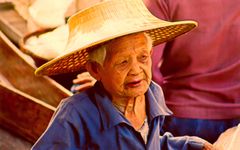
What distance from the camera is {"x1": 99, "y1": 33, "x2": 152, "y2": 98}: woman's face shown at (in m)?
1.23

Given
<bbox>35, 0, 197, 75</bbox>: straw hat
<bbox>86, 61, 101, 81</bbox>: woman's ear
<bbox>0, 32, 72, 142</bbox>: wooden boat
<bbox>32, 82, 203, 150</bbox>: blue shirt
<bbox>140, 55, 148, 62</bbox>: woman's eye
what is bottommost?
<bbox>0, 32, 72, 142</bbox>: wooden boat

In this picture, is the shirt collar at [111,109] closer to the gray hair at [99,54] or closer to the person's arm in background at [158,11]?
the gray hair at [99,54]

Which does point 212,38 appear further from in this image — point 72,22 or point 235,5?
point 72,22

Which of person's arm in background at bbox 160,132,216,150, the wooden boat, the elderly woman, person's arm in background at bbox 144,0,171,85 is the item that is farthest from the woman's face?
the wooden boat

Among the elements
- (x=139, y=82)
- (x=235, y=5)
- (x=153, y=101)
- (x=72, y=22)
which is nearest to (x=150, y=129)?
(x=153, y=101)

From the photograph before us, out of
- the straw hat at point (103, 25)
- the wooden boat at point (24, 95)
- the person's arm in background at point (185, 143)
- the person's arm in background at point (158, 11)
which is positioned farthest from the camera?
the wooden boat at point (24, 95)

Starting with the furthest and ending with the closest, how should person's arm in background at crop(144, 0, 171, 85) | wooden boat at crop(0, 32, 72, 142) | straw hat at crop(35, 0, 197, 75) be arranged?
1. wooden boat at crop(0, 32, 72, 142)
2. person's arm in background at crop(144, 0, 171, 85)
3. straw hat at crop(35, 0, 197, 75)

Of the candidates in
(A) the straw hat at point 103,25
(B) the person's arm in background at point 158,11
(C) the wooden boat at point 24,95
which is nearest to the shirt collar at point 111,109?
(A) the straw hat at point 103,25

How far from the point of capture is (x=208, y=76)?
71.3 inches

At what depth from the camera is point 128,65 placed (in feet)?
4.07

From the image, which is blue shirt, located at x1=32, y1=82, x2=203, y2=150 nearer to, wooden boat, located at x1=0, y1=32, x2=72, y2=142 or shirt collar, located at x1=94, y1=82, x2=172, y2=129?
shirt collar, located at x1=94, y1=82, x2=172, y2=129

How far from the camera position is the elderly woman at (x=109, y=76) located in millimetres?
1232

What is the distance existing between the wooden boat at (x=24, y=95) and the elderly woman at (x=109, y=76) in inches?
38.5

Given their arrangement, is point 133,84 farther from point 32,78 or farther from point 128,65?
point 32,78
